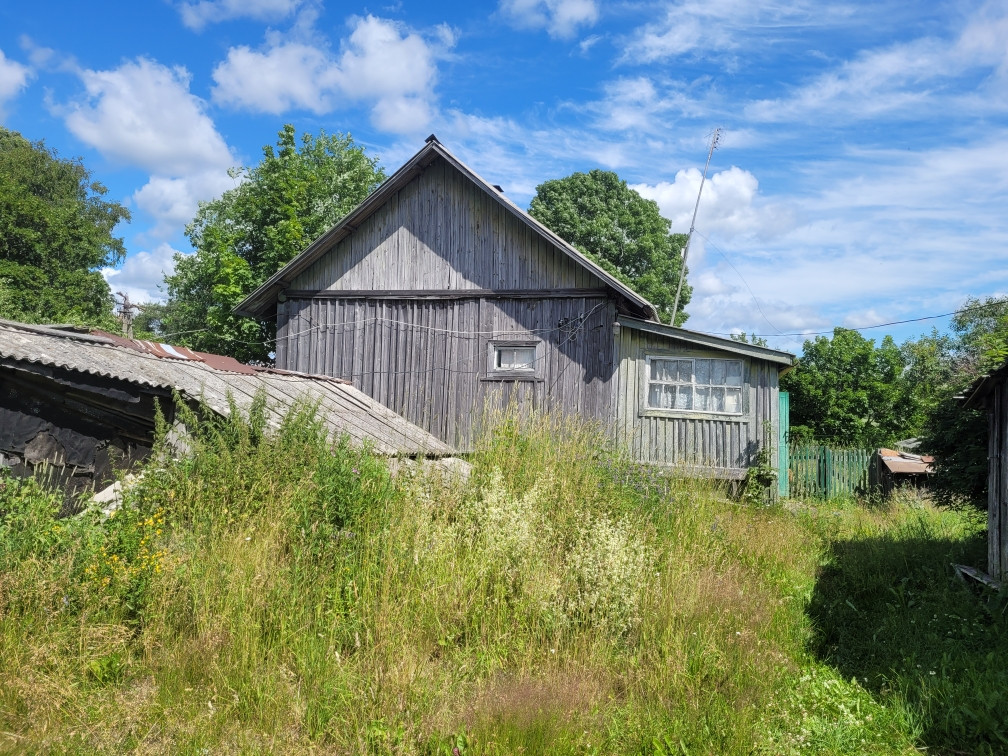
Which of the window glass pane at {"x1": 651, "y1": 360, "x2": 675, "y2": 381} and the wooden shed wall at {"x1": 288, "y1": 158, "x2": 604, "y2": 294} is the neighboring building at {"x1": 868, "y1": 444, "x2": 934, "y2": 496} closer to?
the window glass pane at {"x1": 651, "y1": 360, "x2": 675, "y2": 381}

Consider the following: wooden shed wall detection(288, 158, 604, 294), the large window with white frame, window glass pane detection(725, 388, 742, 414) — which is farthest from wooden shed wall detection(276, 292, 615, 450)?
window glass pane detection(725, 388, 742, 414)

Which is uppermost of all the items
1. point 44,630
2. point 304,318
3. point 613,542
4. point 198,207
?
point 198,207

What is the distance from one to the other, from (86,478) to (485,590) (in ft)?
16.1

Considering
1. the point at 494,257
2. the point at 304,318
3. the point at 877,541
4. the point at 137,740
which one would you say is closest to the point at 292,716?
the point at 137,740

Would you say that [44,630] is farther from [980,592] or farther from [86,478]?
[980,592]

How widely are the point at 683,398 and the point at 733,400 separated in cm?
84

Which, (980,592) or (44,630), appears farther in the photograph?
(980,592)

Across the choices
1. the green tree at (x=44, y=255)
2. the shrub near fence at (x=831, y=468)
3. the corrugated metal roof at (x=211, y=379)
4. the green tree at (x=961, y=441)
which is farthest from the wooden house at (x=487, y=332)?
the green tree at (x=44, y=255)

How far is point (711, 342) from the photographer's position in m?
12.4

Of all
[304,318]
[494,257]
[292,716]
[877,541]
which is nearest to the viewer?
[292,716]

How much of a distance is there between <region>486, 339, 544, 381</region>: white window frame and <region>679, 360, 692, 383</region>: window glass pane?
2.50 meters

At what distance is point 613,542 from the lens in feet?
16.5

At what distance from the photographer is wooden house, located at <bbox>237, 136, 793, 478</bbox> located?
12.5m

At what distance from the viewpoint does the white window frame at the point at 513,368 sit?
43.6ft
